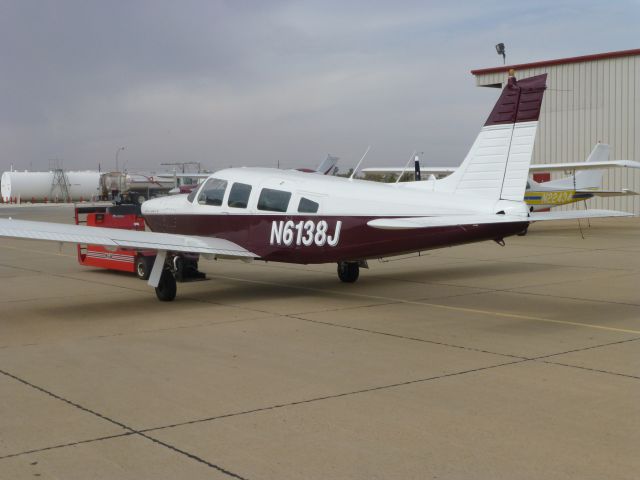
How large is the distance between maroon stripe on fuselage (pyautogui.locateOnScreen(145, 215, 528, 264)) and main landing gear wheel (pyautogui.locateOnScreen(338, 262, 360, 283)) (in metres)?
2.03

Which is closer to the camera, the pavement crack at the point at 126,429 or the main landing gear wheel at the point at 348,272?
the pavement crack at the point at 126,429

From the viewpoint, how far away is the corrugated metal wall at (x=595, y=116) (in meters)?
34.4

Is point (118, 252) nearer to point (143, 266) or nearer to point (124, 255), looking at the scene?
point (124, 255)

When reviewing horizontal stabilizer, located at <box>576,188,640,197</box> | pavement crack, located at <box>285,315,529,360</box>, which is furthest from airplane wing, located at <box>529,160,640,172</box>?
pavement crack, located at <box>285,315,529,360</box>

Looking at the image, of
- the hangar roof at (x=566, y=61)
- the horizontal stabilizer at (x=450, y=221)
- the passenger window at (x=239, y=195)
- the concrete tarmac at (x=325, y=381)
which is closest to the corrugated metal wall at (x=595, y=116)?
the hangar roof at (x=566, y=61)

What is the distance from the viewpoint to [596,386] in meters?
6.57

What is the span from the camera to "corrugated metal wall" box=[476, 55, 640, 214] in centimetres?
3444

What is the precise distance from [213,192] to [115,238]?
7.58 ft

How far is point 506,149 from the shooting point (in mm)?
10828

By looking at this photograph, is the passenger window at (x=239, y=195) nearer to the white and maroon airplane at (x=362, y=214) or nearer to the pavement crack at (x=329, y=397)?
the white and maroon airplane at (x=362, y=214)

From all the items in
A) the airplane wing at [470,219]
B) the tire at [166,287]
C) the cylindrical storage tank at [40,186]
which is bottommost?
the cylindrical storage tank at [40,186]

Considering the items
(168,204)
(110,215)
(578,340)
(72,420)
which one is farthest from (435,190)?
(110,215)

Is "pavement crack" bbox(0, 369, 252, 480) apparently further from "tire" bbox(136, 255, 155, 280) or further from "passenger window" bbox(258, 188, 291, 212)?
"tire" bbox(136, 255, 155, 280)

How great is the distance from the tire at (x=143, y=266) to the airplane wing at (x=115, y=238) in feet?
9.27
